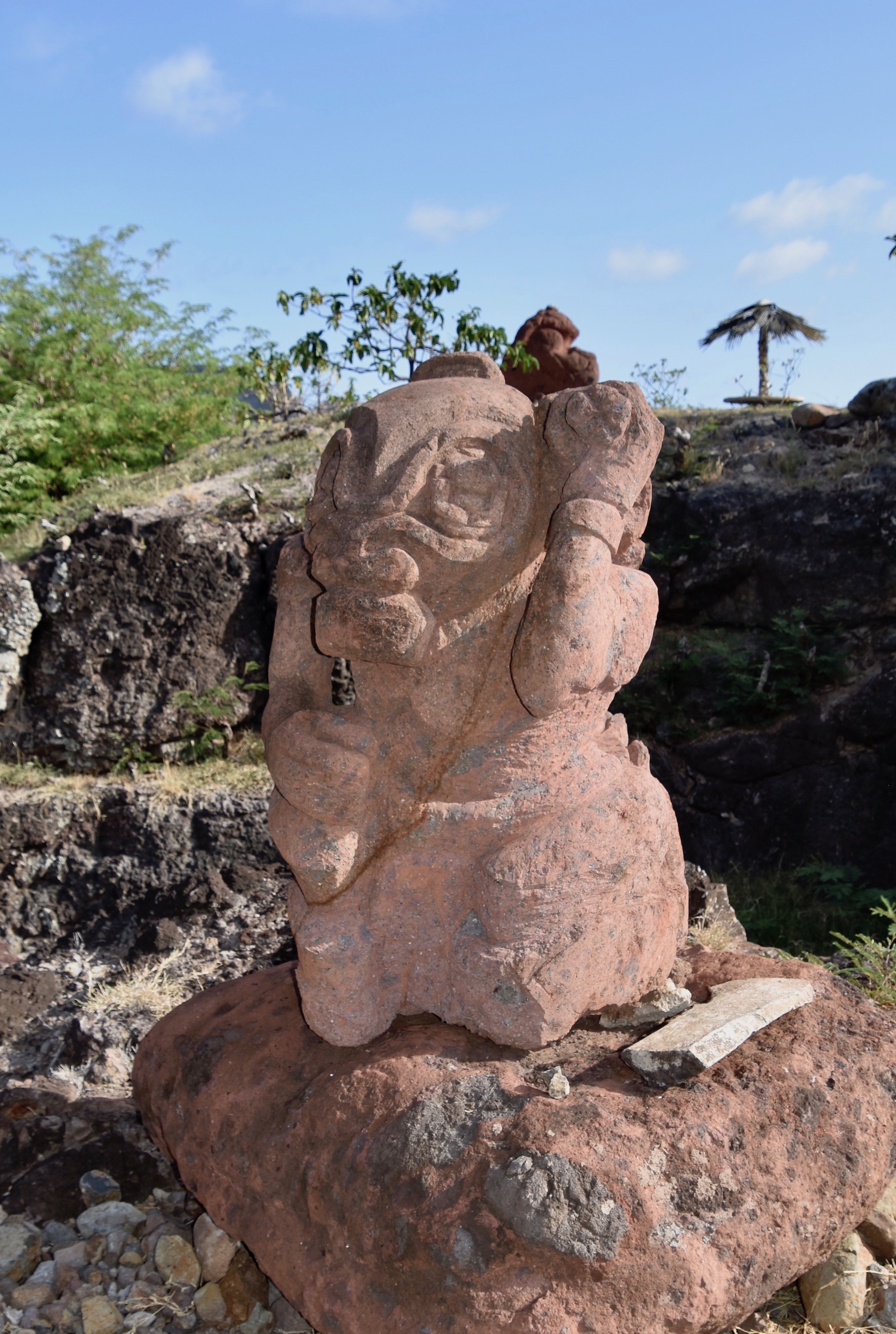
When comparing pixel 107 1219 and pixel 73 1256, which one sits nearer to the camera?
pixel 73 1256

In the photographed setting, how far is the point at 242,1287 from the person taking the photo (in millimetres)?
2701

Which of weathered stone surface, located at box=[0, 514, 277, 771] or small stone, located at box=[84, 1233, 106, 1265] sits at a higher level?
weathered stone surface, located at box=[0, 514, 277, 771]

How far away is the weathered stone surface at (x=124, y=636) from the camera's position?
275 inches

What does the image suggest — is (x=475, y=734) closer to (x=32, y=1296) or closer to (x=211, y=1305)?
(x=211, y=1305)

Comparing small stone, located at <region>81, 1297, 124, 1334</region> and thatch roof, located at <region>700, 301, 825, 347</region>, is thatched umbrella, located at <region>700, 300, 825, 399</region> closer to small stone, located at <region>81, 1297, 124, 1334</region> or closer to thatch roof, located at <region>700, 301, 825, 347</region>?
thatch roof, located at <region>700, 301, 825, 347</region>

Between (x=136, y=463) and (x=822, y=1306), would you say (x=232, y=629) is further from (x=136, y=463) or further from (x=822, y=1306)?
(x=822, y=1306)

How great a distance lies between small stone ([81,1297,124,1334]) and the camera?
2.54 metres

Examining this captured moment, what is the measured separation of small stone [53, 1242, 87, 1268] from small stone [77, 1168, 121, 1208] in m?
0.18

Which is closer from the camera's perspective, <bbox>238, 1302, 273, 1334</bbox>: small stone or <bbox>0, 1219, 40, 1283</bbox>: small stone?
<bbox>238, 1302, 273, 1334</bbox>: small stone

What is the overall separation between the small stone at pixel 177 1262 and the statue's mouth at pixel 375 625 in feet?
5.62

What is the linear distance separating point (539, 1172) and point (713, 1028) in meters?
0.61

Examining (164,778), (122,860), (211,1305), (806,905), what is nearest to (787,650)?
(806,905)

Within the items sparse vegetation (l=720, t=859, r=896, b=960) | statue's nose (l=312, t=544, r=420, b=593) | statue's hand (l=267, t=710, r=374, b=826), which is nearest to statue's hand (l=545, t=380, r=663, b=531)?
statue's nose (l=312, t=544, r=420, b=593)

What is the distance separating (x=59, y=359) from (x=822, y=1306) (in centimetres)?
1053
